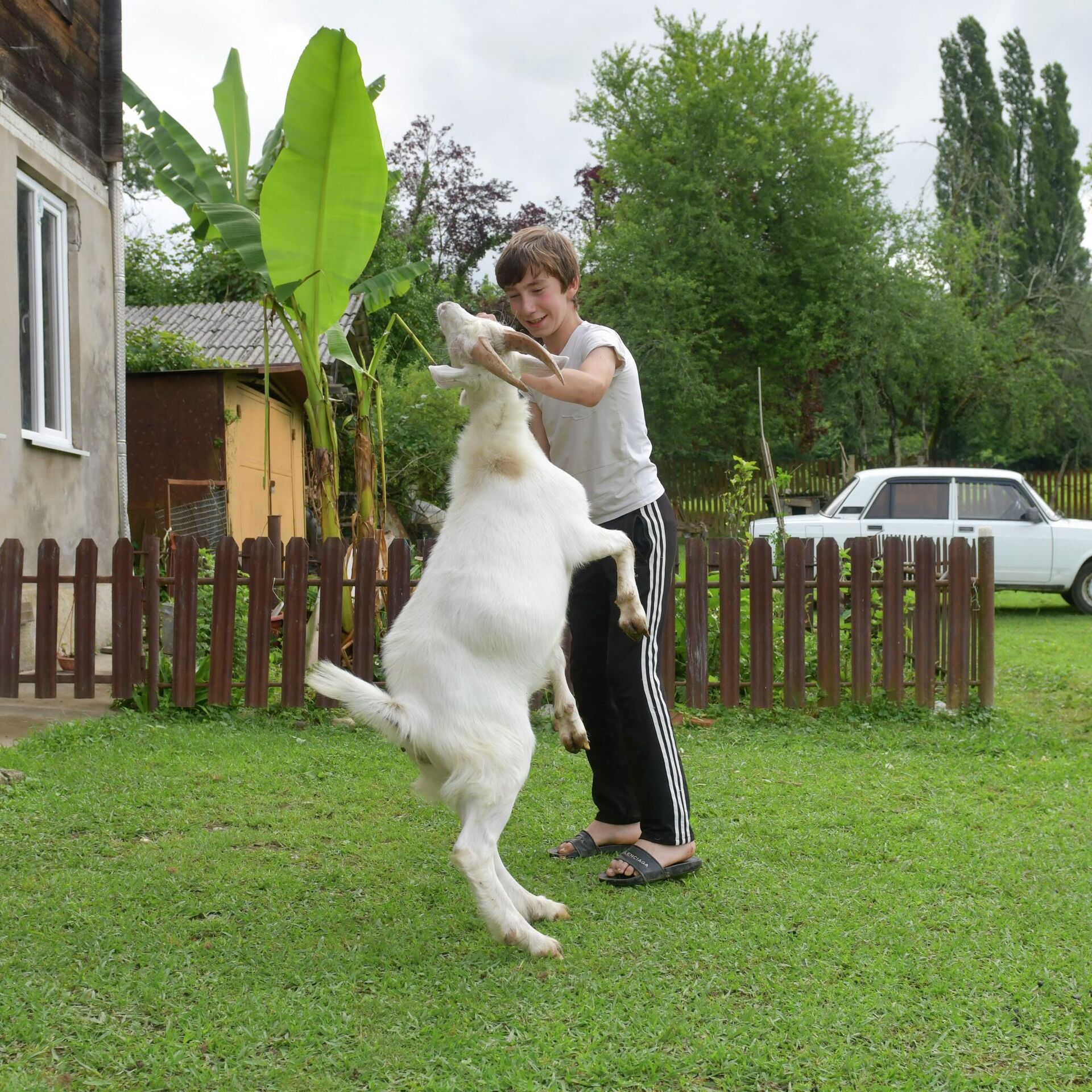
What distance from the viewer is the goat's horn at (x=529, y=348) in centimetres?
291

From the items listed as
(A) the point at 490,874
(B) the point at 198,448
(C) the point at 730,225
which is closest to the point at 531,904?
(A) the point at 490,874

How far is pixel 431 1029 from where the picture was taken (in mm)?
2330

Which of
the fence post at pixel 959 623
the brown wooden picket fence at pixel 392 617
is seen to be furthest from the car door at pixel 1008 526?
the brown wooden picket fence at pixel 392 617

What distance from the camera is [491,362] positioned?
112 inches

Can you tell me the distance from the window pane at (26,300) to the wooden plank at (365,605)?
325cm

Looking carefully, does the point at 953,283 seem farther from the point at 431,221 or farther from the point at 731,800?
the point at 731,800

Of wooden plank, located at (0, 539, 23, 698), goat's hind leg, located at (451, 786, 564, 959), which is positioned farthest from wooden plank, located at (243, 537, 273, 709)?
goat's hind leg, located at (451, 786, 564, 959)

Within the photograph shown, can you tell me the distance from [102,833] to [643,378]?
66.3ft

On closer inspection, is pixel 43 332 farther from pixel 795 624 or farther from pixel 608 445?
pixel 608 445

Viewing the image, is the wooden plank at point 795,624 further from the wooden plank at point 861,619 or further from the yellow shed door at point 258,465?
the yellow shed door at point 258,465

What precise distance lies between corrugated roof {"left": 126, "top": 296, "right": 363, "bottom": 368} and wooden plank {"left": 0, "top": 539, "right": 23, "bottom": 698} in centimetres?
754

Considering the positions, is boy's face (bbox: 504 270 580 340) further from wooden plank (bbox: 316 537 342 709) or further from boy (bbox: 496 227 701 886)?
wooden plank (bbox: 316 537 342 709)

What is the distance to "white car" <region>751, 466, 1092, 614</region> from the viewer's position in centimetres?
1211

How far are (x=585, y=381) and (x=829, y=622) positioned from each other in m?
3.92
